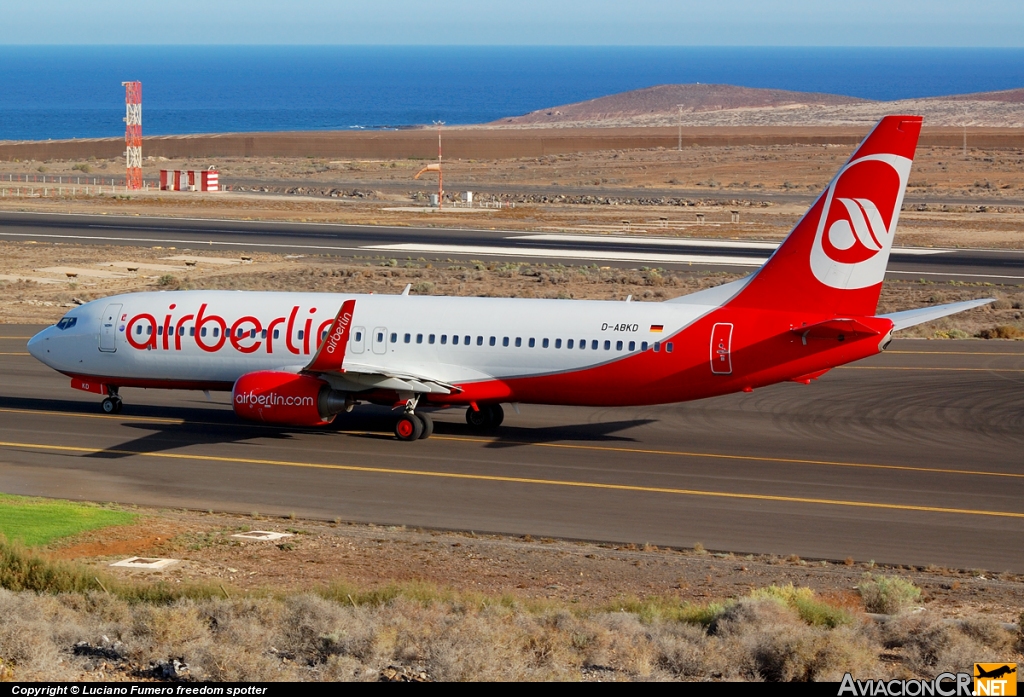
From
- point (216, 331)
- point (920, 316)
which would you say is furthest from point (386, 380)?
point (920, 316)

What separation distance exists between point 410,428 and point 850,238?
1252cm

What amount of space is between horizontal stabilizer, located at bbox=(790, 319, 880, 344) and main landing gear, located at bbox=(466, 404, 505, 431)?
30.3 feet

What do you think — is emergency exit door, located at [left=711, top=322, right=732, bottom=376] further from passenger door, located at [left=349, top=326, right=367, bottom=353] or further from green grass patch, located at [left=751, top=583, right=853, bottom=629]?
green grass patch, located at [left=751, top=583, right=853, bottom=629]

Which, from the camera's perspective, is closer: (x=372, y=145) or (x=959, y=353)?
(x=959, y=353)

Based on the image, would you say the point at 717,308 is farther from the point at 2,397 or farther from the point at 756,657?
the point at 2,397

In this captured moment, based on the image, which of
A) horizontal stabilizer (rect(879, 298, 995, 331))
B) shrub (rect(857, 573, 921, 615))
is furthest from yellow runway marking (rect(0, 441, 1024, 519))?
shrub (rect(857, 573, 921, 615))

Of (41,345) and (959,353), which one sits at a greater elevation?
(41,345)

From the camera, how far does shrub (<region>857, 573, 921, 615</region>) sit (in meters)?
20.0

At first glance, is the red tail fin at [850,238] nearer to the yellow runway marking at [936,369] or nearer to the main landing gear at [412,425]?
the main landing gear at [412,425]

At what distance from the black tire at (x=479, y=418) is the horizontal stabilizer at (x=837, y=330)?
9.45 m

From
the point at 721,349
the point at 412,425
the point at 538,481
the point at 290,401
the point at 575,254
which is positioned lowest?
the point at 538,481

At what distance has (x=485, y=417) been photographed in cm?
3638

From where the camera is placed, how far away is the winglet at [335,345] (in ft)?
108

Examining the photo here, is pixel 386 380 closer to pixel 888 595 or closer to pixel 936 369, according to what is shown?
pixel 888 595
